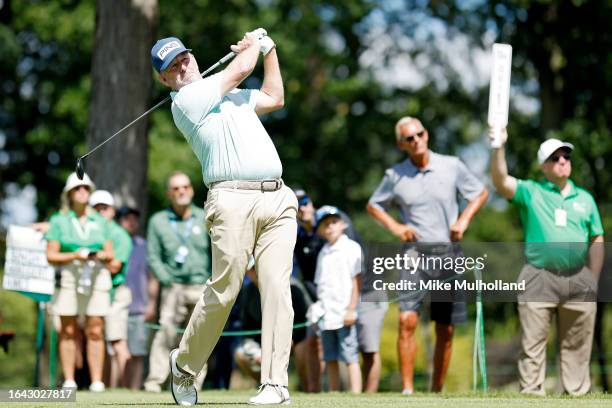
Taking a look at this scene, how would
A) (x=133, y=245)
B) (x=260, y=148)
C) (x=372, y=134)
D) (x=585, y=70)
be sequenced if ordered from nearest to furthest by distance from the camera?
(x=260, y=148) < (x=133, y=245) < (x=585, y=70) < (x=372, y=134)

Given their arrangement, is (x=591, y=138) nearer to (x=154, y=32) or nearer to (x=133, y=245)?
(x=154, y=32)

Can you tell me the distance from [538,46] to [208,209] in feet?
45.6

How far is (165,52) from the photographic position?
702 cm

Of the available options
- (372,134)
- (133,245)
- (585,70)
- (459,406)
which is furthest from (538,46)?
(459,406)

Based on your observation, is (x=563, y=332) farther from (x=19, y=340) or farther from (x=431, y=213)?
(x=19, y=340)

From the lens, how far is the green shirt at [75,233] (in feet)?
36.0

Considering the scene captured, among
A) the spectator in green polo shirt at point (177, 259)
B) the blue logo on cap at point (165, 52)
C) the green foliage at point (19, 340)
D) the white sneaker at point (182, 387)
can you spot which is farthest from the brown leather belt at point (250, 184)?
the green foliage at point (19, 340)

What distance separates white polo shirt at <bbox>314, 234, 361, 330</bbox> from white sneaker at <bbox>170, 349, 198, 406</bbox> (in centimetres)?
332

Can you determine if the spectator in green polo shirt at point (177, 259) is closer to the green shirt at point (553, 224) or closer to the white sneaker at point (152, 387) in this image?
the white sneaker at point (152, 387)

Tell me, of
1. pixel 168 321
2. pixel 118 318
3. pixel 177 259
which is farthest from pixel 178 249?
pixel 118 318

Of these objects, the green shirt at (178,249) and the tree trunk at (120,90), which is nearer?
the green shirt at (178,249)

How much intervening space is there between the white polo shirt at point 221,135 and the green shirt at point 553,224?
308cm

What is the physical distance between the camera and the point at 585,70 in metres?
19.9

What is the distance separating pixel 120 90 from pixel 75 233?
3.38 metres
